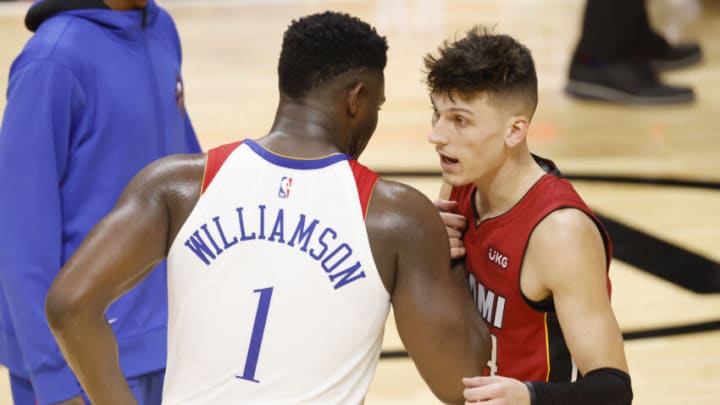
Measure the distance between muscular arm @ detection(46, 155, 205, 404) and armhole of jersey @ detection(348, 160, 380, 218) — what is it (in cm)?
29

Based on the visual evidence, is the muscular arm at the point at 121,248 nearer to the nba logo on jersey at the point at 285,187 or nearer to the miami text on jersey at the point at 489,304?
the nba logo on jersey at the point at 285,187

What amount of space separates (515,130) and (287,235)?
1.84 ft

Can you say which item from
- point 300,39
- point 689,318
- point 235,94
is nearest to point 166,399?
point 300,39

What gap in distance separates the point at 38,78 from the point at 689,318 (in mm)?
3112

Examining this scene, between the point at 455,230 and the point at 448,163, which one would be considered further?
the point at 455,230

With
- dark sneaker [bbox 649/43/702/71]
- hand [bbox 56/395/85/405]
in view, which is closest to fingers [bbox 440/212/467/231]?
hand [bbox 56/395/85/405]

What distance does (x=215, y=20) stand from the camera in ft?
34.5

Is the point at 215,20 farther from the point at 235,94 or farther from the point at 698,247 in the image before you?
the point at 698,247

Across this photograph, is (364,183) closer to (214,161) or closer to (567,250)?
(214,161)

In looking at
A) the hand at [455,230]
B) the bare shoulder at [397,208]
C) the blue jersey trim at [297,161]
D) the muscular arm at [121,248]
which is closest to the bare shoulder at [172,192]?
the muscular arm at [121,248]

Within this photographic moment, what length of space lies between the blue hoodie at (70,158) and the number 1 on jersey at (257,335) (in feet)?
2.09

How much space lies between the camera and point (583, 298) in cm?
233

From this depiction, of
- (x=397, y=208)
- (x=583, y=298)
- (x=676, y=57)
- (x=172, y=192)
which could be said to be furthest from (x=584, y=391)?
(x=676, y=57)

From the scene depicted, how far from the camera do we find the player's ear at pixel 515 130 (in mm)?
2479
